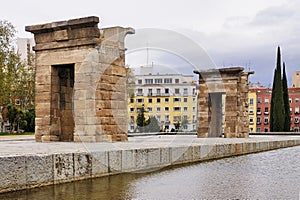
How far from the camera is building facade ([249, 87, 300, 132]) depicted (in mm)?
84125

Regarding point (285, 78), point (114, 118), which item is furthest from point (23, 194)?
point (285, 78)

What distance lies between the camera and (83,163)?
7.91 meters

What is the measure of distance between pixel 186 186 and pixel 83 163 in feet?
6.41

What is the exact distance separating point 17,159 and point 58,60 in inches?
310

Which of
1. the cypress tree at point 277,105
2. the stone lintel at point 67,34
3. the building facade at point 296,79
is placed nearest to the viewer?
the stone lintel at point 67,34

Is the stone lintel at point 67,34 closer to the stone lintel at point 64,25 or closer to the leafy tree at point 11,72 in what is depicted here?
the stone lintel at point 64,25

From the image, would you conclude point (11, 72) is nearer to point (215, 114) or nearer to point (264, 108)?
point (215, 114)

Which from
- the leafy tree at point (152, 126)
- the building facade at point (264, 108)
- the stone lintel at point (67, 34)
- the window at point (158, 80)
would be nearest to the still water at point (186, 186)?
the stone lintel at point (67, 34)

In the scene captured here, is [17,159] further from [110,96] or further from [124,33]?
[124,33]

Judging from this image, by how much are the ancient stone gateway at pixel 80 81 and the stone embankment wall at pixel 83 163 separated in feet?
10.6

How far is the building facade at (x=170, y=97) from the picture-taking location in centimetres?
2338

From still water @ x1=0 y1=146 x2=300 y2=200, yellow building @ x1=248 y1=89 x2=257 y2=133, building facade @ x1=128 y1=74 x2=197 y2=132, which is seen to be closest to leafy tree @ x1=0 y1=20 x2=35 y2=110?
building facade @ x1=128 y1=74 x2=197 y2=132

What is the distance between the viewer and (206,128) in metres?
23.5

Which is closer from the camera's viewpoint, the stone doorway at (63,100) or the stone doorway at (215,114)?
the stone doorway at (63,100)
